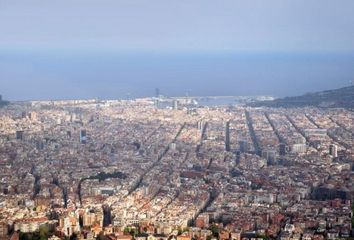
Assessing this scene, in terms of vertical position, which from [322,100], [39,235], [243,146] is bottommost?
[39,235]

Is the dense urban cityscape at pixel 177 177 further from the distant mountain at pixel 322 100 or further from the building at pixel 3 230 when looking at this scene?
the distant mountain at pixel 322 100

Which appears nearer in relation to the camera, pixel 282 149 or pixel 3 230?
pixel 3 230

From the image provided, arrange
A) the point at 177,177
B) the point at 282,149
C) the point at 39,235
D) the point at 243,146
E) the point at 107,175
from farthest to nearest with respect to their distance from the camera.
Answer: the point at 243,146 → the point at 282,149 → the point at 107,175 → the point at 177,177 → the point at 39,235

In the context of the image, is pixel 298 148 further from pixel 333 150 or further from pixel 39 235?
pixel 39 235

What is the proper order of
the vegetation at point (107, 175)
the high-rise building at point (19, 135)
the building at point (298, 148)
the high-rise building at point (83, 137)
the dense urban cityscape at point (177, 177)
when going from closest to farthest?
the dense urban cityscape at point (177, 177) → the vegetation at point (107, 175) → the building at point (298, 148) → the high-rise building at point (83, 137) → the high-rise building at point (19, 135)

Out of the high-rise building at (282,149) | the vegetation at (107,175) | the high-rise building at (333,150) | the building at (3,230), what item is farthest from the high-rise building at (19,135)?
the building at (3,230)

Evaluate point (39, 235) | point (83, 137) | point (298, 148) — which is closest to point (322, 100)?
point (298, 148)
